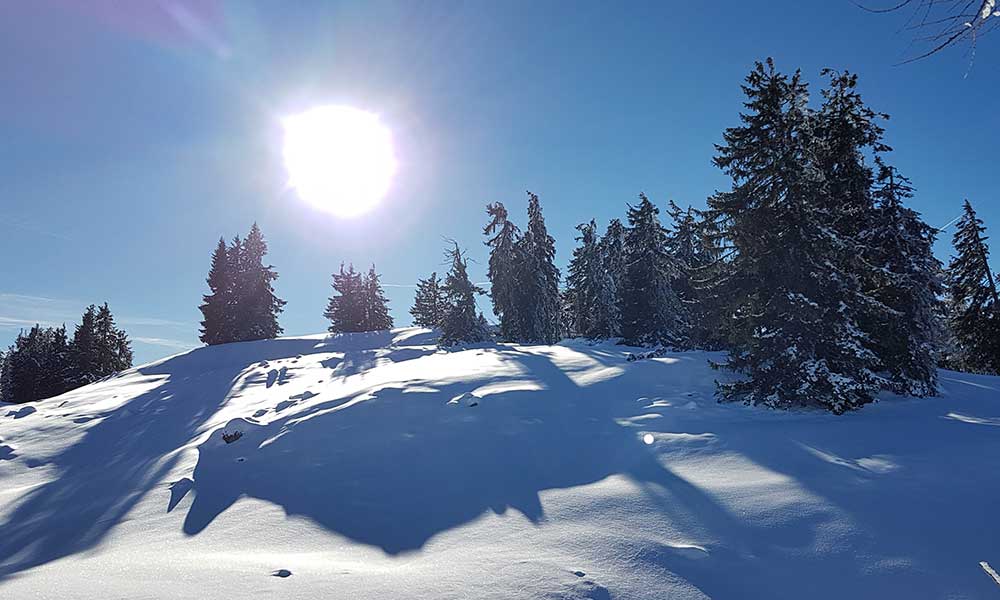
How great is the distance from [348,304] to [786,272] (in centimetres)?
4528

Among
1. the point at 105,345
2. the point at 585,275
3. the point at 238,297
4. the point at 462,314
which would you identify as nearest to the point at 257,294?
the point at 238,297

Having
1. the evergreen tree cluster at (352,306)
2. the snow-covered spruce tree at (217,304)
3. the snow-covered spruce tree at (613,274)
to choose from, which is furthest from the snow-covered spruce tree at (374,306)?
the snow-covered spruce tree at (613,274)

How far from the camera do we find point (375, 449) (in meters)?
9.37

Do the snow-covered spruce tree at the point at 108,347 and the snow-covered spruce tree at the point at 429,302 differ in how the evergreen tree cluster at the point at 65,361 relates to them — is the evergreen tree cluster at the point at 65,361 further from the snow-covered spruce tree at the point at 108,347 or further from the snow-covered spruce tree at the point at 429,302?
the snow-covered spruce tree at the point at 429,302

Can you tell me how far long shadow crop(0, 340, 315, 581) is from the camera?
746 centimetres

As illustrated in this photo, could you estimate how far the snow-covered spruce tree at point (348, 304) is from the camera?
50.7 metres

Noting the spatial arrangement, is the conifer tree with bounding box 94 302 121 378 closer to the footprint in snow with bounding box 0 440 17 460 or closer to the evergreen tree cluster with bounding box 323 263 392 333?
the evergreen tree cluster with bounding box 323 263 392 333

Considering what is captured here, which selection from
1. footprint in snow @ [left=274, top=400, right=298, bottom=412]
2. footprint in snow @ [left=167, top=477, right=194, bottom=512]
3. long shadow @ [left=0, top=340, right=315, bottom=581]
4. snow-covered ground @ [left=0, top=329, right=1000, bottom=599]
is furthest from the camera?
footprint in snow @ [left=274, top=400, right=298, bottom=412]

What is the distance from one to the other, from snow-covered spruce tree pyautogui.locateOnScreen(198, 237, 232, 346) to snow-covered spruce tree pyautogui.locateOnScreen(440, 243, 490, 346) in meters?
24.3

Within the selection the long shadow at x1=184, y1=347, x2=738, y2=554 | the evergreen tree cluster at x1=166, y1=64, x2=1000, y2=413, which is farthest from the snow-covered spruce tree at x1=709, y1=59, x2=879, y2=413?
the long shadow at x1=184, y1=347, x2=738, y2=554

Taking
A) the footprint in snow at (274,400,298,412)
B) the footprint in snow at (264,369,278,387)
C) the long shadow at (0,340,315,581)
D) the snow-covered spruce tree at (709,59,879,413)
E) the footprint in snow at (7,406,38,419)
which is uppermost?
the snow-covered spruce tree at (709,59,879,413)

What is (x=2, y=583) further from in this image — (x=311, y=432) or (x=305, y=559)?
(x=311, y=432)

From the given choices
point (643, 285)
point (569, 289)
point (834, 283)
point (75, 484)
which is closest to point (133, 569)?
point (75, 484)

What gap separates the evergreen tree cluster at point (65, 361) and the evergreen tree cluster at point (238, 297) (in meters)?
9.09
